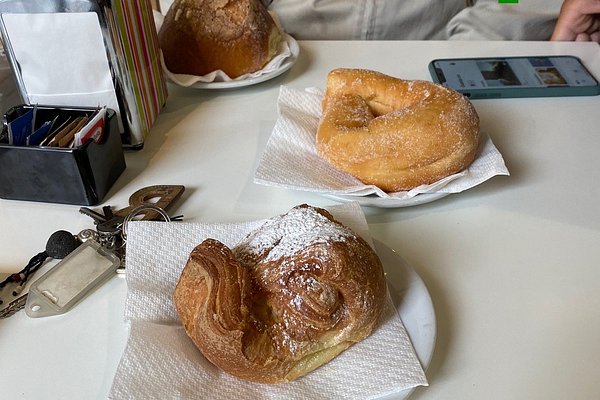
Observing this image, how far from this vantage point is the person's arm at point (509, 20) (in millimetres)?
1278

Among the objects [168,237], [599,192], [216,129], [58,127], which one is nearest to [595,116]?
[599,192]

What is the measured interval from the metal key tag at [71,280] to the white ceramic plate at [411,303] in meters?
0.31

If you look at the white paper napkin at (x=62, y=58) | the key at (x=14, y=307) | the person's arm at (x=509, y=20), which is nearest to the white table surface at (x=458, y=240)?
the key at (x=14, y=307)

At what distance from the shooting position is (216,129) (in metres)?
0.94

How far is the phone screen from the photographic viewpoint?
1.00m

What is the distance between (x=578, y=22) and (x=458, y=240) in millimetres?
749

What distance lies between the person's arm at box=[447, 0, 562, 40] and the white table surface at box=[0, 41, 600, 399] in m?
0.23

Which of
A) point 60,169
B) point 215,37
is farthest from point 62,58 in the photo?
point 215,37

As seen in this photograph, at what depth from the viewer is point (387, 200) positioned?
0.72 metres

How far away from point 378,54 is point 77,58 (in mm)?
615

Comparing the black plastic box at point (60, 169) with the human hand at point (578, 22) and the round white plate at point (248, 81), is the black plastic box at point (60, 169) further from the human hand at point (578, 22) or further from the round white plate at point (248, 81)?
the human hand at point (578, 22)

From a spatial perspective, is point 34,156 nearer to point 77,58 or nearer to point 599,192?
point 77,58

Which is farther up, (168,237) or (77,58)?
(77,58)

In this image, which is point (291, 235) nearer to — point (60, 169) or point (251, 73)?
point (60, 169)
